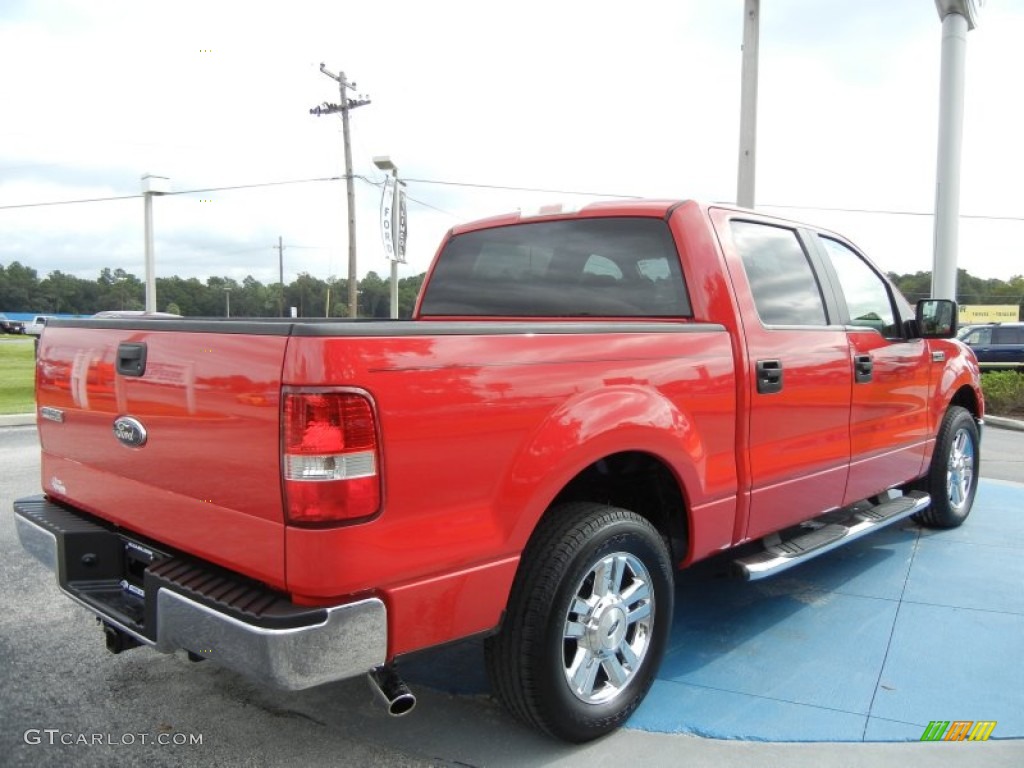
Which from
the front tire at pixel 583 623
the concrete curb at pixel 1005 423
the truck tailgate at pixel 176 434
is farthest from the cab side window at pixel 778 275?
the concrete curb at pixel 1005 423

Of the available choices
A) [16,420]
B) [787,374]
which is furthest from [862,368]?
[16,420]

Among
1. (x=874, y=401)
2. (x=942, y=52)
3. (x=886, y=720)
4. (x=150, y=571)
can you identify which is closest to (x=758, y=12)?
(x=942, y=52)

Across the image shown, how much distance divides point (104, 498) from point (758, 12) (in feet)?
38.0

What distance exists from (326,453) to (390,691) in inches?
30.4

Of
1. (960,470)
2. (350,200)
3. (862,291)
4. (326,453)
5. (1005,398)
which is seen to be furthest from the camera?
(350,200)

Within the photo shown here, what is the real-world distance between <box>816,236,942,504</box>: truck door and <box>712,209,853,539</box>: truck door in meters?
0.15

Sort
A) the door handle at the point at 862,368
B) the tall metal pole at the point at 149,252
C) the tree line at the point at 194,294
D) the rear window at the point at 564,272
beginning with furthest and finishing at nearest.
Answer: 1. the tree line at the point at 194,294
2. the tall metal pole at the point at 149,252
3. the door handle at the point at 862,368
4. the rear window at the point at 564,272

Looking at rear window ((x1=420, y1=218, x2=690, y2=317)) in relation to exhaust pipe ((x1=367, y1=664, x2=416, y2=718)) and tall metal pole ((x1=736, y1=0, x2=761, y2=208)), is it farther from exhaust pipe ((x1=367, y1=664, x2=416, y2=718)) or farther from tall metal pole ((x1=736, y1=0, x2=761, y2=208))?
tall metal pole ((x1=736, y1=0, x2=761, y2=208))

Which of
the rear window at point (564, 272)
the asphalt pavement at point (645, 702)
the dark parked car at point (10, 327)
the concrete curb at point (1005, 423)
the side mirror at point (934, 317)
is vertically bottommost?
the concrete curb at point (1005, 423)

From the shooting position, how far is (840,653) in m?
3.57

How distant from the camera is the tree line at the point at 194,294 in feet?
86.1

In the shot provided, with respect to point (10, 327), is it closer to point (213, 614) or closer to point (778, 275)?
point (778, 275)

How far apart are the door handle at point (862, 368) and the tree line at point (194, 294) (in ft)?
38.5

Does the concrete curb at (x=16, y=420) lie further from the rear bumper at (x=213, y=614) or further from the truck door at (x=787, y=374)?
the truck door at (x=787, y=374)
